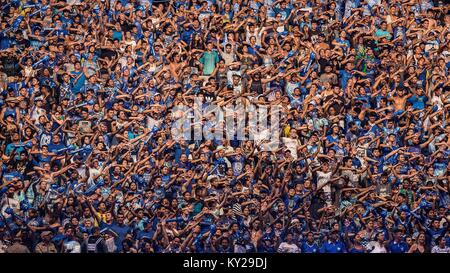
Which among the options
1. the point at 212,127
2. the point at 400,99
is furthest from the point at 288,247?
the point at 400,99

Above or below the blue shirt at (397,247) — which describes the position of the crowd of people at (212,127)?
above

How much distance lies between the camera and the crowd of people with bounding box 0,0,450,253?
12.7 metres

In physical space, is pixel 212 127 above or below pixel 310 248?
above

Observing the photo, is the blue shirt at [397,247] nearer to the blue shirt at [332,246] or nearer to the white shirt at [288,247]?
the blue shirt at [332,246]

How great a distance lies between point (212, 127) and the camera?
12914mm

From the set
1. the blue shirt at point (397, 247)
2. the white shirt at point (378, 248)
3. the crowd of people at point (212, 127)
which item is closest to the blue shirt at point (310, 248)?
the crowd of people at point (212, 127)

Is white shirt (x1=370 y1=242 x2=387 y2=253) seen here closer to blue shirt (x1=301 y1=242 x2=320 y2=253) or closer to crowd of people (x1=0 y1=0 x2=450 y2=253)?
crowd of people (x1=0 y1=0 x2=450 y2=253)

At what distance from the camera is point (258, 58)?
12984mm

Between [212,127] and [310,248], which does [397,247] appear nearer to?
[310,248]

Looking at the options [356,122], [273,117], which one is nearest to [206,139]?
[273,117]

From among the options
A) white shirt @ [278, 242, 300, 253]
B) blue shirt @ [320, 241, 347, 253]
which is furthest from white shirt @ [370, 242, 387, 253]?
white shirt @ [278, 242, 300, 253]

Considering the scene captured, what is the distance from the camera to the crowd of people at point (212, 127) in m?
12.7

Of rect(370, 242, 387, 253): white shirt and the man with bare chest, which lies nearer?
rect(370, 242, 387, 253): white shirt
